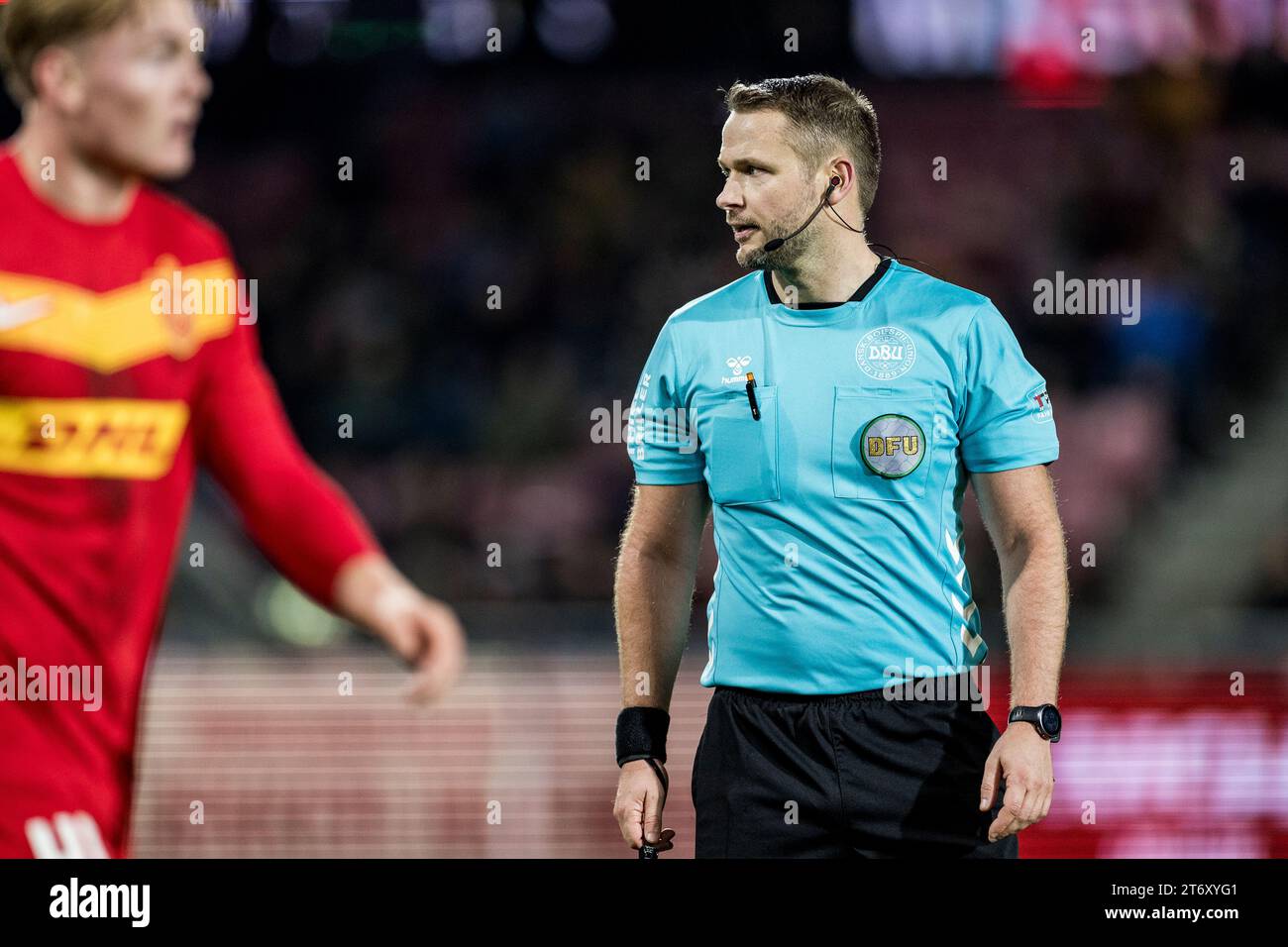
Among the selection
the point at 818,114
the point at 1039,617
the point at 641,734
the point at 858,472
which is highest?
the point at 818,114

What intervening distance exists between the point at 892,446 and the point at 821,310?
1.00 ft

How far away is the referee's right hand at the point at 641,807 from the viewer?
304 cm

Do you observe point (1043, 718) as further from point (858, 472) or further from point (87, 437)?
point (87, 437)

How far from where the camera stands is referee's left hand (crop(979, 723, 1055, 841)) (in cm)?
285

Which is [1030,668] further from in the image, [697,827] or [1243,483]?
[1243,483]

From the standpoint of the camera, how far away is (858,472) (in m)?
3.08

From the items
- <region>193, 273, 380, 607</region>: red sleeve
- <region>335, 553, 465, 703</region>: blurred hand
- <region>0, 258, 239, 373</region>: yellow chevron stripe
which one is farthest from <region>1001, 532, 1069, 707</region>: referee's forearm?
<region>0, 258, 239, 373</region>: yellow chevron stripe

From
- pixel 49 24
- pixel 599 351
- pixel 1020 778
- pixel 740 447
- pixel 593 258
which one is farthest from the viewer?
pixel 593 258

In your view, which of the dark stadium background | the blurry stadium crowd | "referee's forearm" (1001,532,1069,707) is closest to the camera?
"referee's forearm" (1001,532,1069,707)

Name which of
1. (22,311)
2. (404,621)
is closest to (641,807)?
(404,621)

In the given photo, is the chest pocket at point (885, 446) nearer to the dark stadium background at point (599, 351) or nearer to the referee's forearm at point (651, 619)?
the referee's forearm at point (651, 619)

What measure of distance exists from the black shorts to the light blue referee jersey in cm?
6

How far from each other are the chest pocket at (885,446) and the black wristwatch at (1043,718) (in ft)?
1.42

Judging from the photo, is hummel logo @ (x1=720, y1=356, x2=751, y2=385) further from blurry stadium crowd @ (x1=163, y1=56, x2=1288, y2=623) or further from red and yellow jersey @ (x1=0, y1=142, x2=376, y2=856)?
blurry stadium crowd @ (x1=163, y1=56, x2=1288, y2=623)
